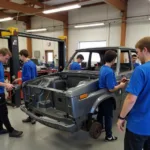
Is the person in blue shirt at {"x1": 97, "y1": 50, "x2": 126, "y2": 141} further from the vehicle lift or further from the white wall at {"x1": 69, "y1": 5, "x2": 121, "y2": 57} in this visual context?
the white wall at {"x1": 69, "y1": 5, "x2": 121, "y2": 57}

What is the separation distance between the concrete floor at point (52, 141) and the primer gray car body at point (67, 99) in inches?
18.0

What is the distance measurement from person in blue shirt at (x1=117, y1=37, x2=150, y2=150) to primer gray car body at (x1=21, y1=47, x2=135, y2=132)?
3.12ft

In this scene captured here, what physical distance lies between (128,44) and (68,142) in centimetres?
795

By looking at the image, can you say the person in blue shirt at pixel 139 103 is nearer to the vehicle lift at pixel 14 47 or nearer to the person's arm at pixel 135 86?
the person's arm at pixel 135 86

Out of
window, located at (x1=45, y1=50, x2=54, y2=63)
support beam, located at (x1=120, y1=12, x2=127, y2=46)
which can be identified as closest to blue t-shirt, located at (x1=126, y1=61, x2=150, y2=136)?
support beam, located at (x1=120, y1=12, x2=127, y2=46)

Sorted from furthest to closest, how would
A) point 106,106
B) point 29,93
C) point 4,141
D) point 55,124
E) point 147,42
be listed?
1. point 29,93
2. point 4,141
3. point 106,106
4. point 55,124
5. point 147,42

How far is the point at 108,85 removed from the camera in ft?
8.88

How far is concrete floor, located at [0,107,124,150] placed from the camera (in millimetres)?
2855

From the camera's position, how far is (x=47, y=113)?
2.92 meters

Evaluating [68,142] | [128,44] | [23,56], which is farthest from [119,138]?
[128,44]

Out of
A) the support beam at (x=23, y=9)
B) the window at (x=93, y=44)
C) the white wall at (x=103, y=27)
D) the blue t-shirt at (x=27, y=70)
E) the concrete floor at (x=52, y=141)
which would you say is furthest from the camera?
the window at (x=93, y=44)

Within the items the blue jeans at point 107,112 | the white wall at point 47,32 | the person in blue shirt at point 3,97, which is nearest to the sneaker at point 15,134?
the person in blue shirt at point 3,97

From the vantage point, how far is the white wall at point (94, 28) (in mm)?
10047

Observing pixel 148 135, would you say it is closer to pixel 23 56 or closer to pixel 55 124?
pixel 55 124
